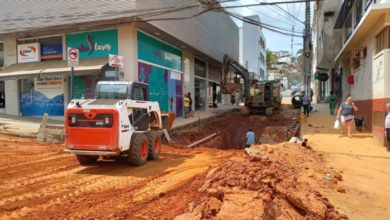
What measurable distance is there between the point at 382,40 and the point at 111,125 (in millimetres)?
11553

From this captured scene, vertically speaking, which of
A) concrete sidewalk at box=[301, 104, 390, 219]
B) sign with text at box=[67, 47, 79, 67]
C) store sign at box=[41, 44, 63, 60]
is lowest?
concrete sidewalk at box=[301, 104, 390, 219]

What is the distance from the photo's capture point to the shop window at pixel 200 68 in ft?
113

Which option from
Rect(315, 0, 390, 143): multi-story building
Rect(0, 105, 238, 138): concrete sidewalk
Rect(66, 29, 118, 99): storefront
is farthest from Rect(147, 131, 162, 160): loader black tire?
Rect(66, 29, 118, 99): storefront

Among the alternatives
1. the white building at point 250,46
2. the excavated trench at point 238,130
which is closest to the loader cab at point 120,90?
the excavated trench at point 238,130

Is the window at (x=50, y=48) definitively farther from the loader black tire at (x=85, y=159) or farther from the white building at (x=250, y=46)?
the white building at (x=250, y=46)

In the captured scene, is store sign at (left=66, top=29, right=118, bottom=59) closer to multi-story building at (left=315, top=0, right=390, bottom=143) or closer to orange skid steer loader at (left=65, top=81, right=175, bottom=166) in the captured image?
orange skid steer loader at (left=65, top=81, right=175, bottom=166)

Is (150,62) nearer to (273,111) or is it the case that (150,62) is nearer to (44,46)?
(44,46)

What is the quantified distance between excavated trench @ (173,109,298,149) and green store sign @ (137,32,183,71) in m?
4.69

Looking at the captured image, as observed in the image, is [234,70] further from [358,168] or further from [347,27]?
[358,168]

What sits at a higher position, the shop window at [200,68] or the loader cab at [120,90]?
the shop window at [200,68]

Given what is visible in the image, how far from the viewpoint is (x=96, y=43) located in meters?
21.8

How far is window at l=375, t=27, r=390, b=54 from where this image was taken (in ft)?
48.3

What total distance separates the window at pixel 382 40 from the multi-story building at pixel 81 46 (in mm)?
9469

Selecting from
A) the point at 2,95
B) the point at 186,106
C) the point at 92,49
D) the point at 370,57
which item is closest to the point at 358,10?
the point at 370,57
